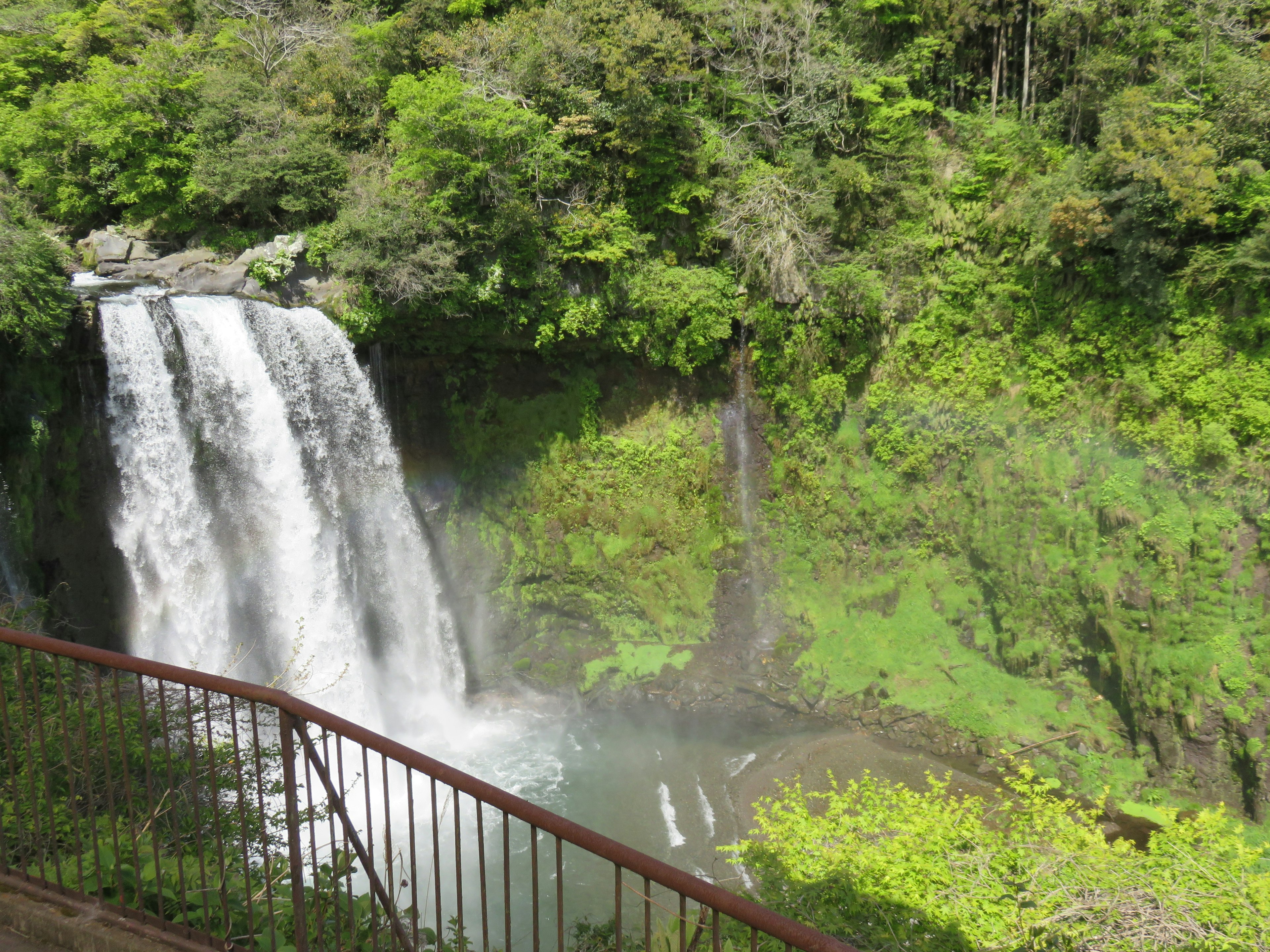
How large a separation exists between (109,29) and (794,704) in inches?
782

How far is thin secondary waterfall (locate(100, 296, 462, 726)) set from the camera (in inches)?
454

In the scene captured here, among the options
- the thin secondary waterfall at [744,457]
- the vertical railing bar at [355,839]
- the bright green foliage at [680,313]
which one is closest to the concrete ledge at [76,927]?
the vertical railing bar at [355,839]

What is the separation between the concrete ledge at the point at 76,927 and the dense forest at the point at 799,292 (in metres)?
9.58

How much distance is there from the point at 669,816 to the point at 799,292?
10.0 m

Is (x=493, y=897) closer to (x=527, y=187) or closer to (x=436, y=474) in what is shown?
(x=436, y=474)

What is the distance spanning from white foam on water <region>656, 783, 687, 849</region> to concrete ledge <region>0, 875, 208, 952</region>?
8768mm

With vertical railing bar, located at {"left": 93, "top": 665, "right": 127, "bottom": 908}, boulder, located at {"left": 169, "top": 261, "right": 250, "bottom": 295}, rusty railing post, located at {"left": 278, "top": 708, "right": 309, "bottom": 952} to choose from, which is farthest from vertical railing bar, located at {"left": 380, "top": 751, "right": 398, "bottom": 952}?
boulder, located at {"left": 169, "top": 261, "right": 250, "bottom": 295}

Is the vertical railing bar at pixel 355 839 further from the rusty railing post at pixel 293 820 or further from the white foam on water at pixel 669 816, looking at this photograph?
the white foam on water at pixel 669 816

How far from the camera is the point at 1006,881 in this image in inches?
275

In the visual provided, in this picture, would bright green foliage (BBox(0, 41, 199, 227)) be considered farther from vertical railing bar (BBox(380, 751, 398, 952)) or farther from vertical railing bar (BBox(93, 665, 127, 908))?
vertical railing bar (BBox(380, 751, 398, 952))

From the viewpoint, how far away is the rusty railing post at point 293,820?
10.2 ft

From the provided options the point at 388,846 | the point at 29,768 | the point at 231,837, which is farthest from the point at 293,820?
the point at 231,837

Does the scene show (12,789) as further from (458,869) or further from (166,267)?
(166,267)

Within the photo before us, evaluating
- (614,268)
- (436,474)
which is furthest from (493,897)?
(614,268)
